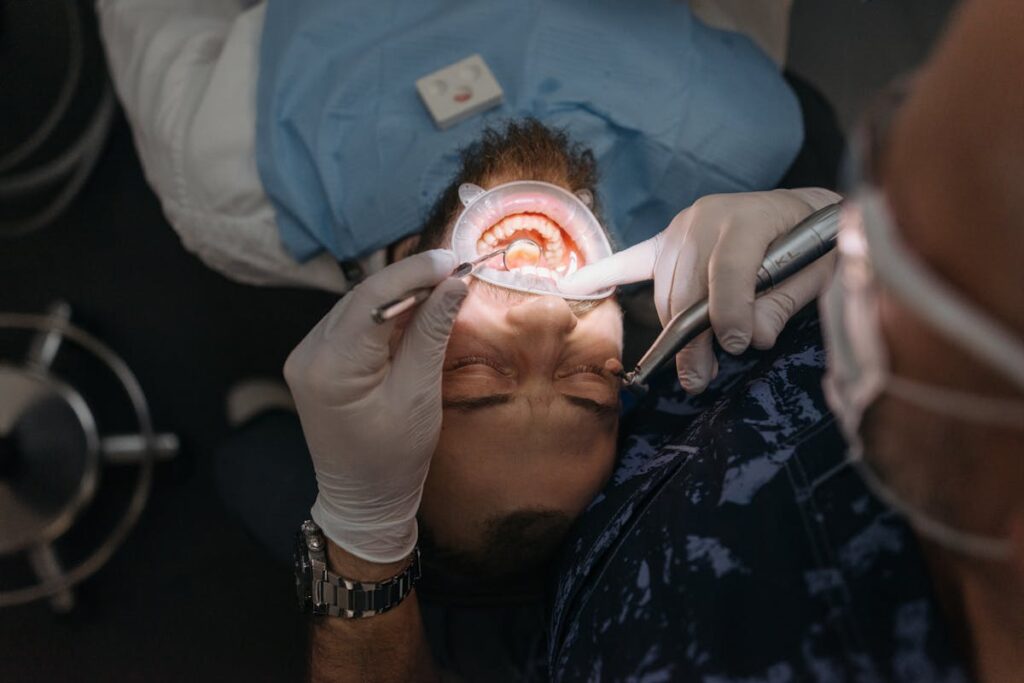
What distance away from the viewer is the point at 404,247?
1483mm

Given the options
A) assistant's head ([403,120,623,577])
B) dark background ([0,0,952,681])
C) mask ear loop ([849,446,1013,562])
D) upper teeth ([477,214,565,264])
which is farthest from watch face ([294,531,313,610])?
mask ear loop ([849,446,1013,562])

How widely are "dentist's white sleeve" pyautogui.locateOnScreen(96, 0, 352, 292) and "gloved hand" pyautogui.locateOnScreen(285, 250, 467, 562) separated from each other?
568 mm

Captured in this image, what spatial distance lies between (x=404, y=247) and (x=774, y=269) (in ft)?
2.14

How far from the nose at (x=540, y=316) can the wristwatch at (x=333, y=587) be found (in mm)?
397

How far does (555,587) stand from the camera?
1250mm

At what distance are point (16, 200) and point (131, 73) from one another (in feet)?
2.29

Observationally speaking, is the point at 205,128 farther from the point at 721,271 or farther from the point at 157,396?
the point at 721,271

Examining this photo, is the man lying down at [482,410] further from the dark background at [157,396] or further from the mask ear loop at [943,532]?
the dark background at [157,396]

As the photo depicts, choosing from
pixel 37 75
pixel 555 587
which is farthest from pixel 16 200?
pixel 555 587

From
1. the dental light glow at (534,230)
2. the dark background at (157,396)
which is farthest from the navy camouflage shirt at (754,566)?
the dark background at (157,396)

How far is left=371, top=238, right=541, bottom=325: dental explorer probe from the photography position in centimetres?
99

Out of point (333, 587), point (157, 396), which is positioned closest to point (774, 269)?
point (333, 587)

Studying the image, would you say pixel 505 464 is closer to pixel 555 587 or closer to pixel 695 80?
pixel 555 587

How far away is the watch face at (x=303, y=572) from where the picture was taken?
1.23m
